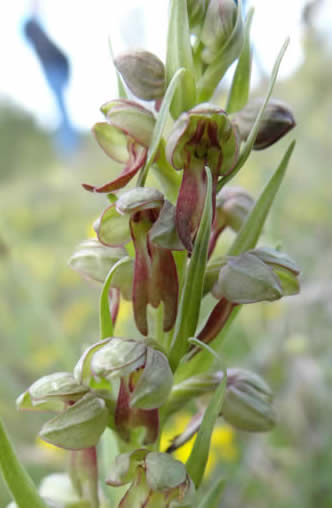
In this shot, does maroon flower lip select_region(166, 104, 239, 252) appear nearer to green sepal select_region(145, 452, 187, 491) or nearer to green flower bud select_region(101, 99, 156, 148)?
green flower bud select_region(101, 99, 156, 148)

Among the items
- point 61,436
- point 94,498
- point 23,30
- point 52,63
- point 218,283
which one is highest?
point 23,30

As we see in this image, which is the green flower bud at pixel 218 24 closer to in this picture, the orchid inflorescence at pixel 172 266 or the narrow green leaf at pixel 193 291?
the orchid inflorescence at pixel 172 266

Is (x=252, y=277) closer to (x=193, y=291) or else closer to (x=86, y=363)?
(x=193, y=291)

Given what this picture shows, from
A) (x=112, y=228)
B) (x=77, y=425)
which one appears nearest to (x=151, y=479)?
(x=77, y=425)

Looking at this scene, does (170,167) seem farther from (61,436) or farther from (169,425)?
(169,425)

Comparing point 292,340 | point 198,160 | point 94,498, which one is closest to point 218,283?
point 198,160

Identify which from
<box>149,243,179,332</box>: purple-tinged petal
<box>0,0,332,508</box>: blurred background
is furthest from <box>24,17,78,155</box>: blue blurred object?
<box>149,243,179,332</box>: purple-tinged petal
